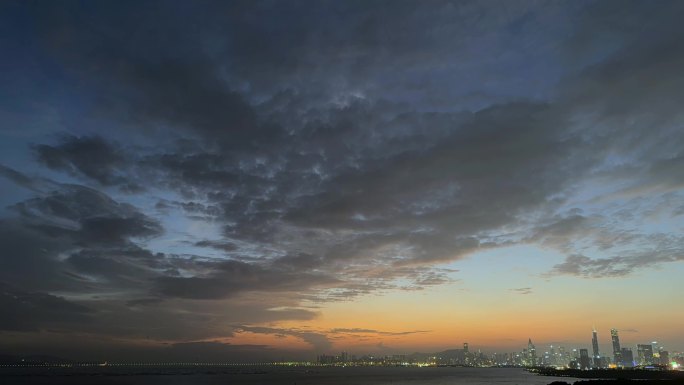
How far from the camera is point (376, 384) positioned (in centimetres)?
13875

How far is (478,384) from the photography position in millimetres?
134125

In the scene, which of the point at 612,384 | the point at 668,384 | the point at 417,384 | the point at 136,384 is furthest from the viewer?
the point at 136,384

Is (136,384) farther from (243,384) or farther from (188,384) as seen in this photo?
(243,384)

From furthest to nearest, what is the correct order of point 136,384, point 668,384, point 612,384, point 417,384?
point 136,384, point 417,384, point 612,384, point 668,384

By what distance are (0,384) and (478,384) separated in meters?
150

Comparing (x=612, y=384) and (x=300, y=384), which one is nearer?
(x=612, y=384)

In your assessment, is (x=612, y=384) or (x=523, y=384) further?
(x=523, y=384)

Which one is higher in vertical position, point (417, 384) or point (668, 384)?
point (668, 384)

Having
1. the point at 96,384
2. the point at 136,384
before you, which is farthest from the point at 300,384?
the point at 96,384

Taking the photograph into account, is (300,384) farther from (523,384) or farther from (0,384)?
(0,384)

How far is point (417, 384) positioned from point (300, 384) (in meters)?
38.9

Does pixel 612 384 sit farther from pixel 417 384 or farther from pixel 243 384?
pixel 243 384

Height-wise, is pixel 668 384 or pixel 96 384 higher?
pixel 668 384

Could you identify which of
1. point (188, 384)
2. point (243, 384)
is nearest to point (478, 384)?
point (243, 384)
